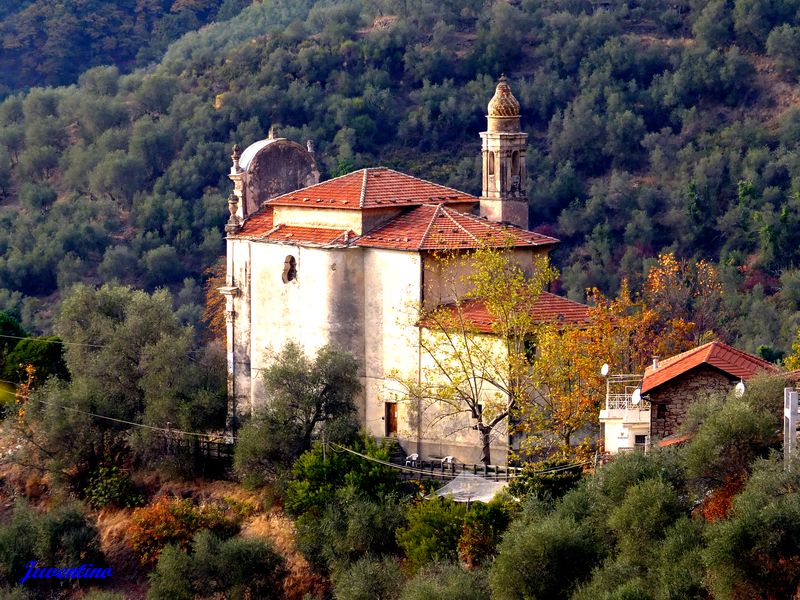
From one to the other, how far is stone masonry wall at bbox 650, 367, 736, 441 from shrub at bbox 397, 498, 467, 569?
14.1ft

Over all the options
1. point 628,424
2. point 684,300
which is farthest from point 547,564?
point 684,300

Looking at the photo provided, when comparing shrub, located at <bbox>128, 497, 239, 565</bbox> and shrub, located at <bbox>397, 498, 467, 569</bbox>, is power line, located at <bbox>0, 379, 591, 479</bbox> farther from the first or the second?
shrub, located at <bbox>128, 497, 239, 565</bbox>

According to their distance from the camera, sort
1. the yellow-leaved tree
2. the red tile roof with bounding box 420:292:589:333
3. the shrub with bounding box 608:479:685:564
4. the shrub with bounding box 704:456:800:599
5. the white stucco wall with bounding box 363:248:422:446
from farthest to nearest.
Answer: the white stucco wall with bounding box 363:248:422:446 → the red tile roof with bounding box 420:292:589:333 → the yellow-leaved tree → the shrub with bounding box 608:479:685:564 → the shrub with bounding box 704:456:800:599

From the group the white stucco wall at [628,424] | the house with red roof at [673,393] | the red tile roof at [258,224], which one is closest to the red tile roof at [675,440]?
the house with red roof at [673,393]

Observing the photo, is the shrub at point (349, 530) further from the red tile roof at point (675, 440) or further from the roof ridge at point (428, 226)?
the red tile roof at point (675, 440)

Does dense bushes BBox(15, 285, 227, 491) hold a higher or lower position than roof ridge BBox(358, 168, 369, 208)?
lower

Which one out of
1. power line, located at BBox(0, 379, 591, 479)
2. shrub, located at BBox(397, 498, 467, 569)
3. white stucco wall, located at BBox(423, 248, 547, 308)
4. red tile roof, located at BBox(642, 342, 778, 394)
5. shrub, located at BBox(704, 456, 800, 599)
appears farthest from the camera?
white stucco wall, located at BBox(423, 248, 547, 308)

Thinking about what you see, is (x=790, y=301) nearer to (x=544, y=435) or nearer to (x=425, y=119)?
(x=425, y=119)

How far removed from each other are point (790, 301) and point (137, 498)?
30567mm

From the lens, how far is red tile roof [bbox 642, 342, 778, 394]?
35.2 metres

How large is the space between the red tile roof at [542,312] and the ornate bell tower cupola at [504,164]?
3.31 m

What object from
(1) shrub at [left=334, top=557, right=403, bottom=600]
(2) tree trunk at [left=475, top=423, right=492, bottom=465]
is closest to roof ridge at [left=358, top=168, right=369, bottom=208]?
(2) tree trunk at [left=475, top=423, right=492, bottom=465]

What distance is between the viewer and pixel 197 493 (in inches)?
1662

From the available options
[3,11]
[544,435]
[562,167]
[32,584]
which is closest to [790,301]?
[562,167]
